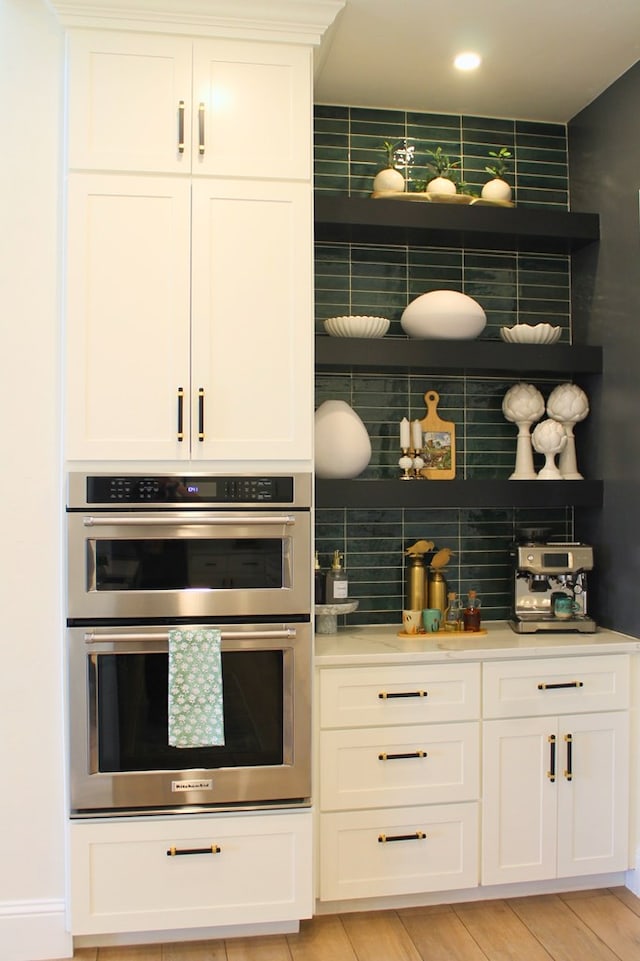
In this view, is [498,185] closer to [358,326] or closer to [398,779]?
[358,326]

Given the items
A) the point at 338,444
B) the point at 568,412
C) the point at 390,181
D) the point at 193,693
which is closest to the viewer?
the point at 193,693

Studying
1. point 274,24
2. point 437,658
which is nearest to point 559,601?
point 437,658

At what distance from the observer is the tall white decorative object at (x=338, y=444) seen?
2.85 m

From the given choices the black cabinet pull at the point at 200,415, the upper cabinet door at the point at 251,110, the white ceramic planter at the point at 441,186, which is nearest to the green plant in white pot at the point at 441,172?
the white ceramic planter at the point at 441,186

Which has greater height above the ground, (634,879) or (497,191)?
(497,191)

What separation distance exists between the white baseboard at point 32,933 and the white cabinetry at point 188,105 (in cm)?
219

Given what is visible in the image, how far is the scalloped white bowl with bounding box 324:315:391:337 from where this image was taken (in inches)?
114

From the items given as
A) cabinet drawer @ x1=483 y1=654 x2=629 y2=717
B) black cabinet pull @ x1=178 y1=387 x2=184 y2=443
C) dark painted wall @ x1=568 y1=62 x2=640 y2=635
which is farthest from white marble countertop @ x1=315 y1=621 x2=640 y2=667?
black cabinet pull @ x1=178 y1=387 x2=184 y2=443

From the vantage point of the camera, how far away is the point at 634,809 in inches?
110

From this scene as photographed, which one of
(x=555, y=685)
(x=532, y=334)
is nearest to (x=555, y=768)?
(x=555, y=685)

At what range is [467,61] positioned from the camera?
9.27 ft

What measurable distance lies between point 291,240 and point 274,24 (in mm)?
630

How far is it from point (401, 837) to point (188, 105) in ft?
7.58

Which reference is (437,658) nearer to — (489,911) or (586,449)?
(489,911)
